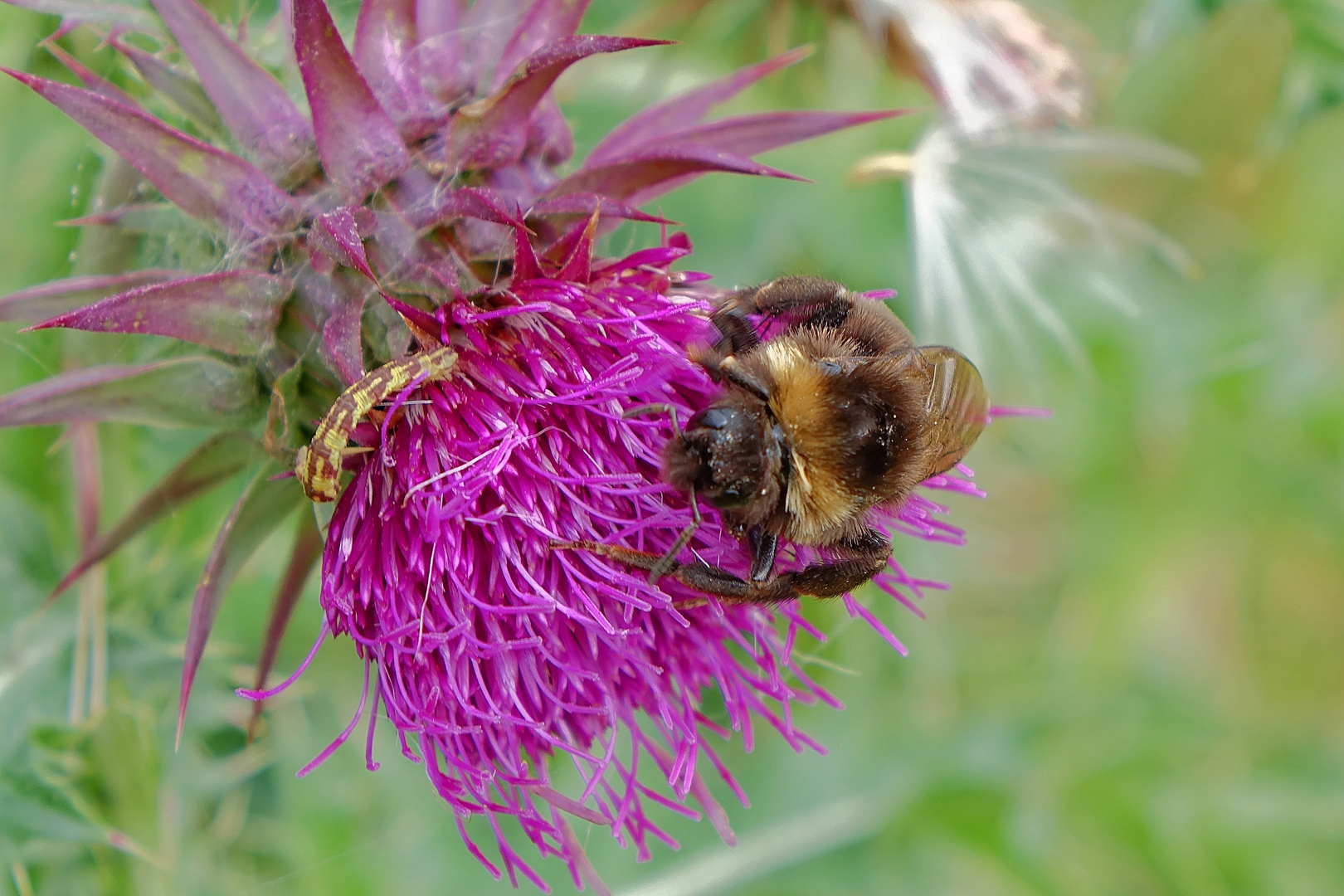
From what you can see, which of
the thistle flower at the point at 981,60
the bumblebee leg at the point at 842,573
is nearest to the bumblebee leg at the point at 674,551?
the bumblebee leg at the point at 842,573

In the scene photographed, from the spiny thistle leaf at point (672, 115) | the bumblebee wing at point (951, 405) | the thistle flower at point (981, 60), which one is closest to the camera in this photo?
the bumblebee wing at point (951, 405)

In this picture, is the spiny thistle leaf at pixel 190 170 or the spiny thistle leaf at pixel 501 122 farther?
the spiny thistle leaf at pixel 501 122

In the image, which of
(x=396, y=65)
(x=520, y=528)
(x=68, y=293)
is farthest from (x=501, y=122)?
(x=68, y=293)

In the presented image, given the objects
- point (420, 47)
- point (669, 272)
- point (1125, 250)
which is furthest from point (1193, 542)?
point (420, 47)

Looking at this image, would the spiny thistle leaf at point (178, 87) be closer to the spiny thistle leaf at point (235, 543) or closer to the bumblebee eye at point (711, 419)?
the spiny thistle leaf at point (235, 543)

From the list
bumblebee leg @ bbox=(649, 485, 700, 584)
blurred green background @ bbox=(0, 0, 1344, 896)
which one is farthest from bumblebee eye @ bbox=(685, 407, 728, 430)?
blurred green background @ bbox=(0, 0, 1344, 896)

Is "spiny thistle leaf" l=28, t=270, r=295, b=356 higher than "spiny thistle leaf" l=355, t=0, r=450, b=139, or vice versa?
"spiny thistle leaf" l=355, t=0, r=450, b=139

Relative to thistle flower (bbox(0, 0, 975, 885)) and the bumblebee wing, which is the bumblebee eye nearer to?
thistle flower (bbox(0, 0, 975, 885))
